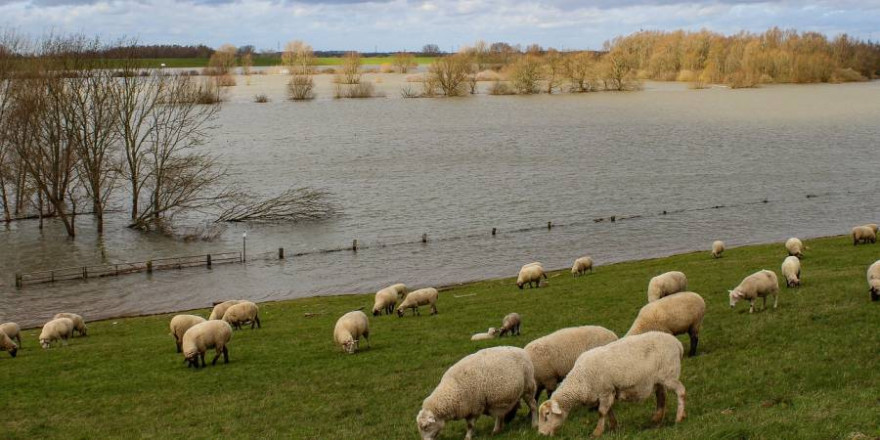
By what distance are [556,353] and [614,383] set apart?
212 centimetres

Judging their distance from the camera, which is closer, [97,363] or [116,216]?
[97,363]

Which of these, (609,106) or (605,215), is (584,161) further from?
(609,106)

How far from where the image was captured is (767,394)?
1408 cm

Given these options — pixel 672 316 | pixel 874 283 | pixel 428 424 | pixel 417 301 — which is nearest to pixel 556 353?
pixel 428 424

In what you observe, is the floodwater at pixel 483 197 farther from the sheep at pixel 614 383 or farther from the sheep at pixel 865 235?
the sheep at pixel 614 383

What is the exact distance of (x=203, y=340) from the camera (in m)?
21.1

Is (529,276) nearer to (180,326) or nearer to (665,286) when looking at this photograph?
(665,286)

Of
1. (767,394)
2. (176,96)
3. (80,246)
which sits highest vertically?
(176,96)

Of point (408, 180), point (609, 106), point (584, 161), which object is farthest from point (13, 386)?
point (609, 106)

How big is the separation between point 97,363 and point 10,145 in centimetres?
4060

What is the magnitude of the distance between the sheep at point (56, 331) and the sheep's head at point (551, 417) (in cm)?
1995

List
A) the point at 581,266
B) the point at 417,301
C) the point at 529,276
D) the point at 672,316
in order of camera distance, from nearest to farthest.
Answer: the point at 672,316 < the point at 417,301 < the point at 529,276 < the point at 581,266

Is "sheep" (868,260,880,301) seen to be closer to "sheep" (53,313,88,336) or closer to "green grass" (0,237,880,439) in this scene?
"green grass" (0,237,880,439)

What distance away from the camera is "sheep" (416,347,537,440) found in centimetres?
1262
